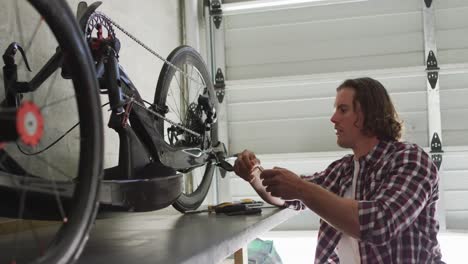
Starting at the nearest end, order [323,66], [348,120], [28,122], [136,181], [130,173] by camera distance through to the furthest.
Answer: [28,122] → [136,181] → [130,173] → [348,120] → [323,66]

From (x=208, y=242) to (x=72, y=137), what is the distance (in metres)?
0.78

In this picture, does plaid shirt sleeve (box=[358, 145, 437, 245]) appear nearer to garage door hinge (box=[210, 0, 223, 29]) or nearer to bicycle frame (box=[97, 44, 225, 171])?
bicycle frame (box=[97, 44, 225, 171])

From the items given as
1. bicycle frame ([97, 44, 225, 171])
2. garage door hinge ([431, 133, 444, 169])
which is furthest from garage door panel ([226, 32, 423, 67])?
bicycle frame ([97, 44, 225, 171])

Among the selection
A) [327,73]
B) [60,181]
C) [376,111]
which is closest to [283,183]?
[376,111]

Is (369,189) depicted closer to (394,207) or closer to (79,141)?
(394,207)

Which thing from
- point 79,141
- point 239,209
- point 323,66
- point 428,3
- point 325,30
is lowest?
point 239,209

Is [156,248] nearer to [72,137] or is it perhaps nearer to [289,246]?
[72,137]

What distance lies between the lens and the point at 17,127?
626mm

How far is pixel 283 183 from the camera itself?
1376 mm

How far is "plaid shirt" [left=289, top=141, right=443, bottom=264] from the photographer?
4.27 feet

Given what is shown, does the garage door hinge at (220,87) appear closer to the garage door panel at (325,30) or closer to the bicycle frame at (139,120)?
the garage door panel at (325,30)

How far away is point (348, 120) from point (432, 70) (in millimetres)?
1391

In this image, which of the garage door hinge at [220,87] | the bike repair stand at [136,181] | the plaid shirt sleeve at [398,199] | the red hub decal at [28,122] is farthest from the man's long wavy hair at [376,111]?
the garage door hinge at [220,87]

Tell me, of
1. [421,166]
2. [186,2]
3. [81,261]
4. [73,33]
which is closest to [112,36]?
[73,33]
